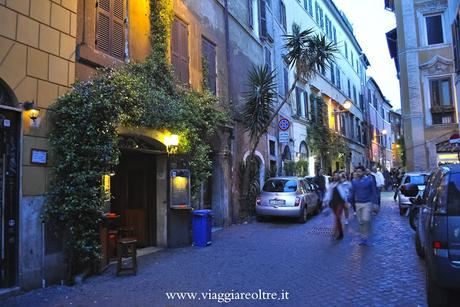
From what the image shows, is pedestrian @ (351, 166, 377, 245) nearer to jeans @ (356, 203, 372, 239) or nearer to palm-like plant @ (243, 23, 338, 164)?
jeans @ (356, 203, 372, 239)

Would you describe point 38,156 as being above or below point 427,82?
below

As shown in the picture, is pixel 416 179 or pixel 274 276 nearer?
pixel 274 276

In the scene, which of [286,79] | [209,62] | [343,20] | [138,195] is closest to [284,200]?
[209,62]

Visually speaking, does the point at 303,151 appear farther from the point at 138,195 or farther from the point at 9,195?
the point at 9,195

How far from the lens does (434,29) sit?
2680 cm

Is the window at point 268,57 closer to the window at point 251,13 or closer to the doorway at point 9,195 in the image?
the window at point 251,13

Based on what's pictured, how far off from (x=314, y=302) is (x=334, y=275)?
1.67 m

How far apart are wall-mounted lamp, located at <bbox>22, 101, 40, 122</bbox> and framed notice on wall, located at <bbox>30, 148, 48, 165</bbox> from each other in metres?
0.52

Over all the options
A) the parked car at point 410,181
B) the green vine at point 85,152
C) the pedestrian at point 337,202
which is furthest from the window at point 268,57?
the green vine at point 85,152

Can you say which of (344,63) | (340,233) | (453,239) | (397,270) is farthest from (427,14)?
(453,239)

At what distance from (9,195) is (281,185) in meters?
10.3

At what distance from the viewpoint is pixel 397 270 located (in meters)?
8.00

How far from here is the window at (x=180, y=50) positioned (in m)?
12.5

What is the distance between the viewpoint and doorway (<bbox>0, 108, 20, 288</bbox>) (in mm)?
6809
